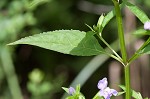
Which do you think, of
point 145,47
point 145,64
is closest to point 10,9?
point 145,64

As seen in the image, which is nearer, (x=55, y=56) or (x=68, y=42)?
(x=68, y=42)

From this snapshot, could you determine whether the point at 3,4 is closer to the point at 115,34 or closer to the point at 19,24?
the point at 19,24

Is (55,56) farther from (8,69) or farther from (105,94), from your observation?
(105,94)

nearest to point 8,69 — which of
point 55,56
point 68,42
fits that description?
point 55,56

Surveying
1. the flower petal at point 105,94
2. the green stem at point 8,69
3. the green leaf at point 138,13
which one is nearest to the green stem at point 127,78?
the flower petal at point 105,94

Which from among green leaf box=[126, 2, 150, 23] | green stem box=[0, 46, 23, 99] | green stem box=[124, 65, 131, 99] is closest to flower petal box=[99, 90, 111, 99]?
green stem box=[124, 65, 131, 99]

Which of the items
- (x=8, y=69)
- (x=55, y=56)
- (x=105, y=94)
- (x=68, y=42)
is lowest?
(x=105, y=94)

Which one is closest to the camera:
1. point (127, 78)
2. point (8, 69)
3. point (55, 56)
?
point (127, 78)

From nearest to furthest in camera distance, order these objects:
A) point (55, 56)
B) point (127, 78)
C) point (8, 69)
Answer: point (127, 78), point (8, 69), point (55, 56)
